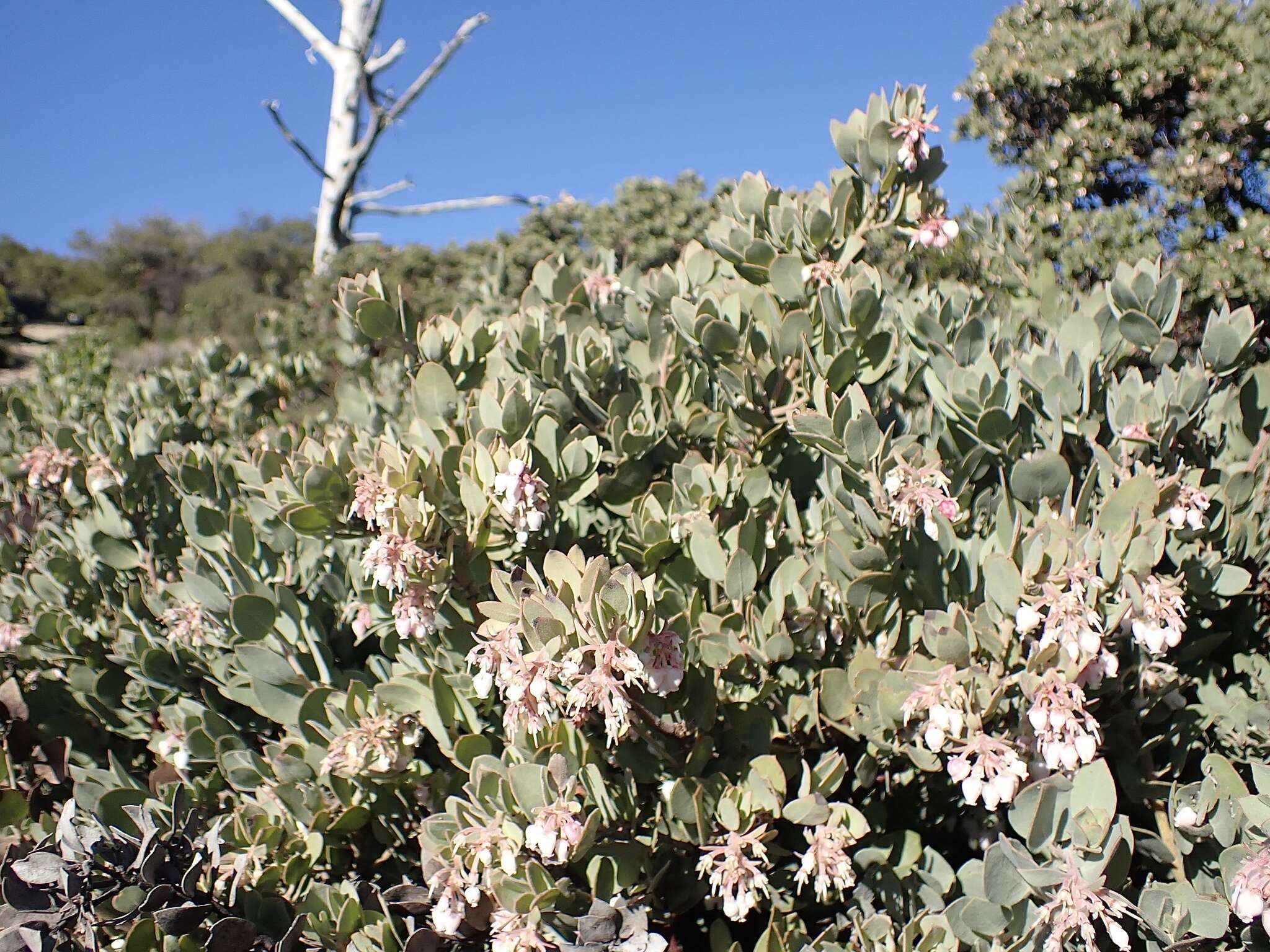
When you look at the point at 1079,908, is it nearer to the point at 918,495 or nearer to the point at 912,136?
the point at 918,495

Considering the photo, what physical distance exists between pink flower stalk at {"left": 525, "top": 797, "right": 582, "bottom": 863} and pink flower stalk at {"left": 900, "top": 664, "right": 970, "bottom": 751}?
62cm

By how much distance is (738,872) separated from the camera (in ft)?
5.28

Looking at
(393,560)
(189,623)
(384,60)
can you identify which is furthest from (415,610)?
(384,60)

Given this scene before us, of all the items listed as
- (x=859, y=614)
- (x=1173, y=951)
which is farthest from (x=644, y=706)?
(x=1173, y=951)

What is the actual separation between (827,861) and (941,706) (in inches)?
15.0

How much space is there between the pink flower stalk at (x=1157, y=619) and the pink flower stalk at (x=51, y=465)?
2.79m

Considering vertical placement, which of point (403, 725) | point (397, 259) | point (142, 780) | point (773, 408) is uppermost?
point (397, 259)

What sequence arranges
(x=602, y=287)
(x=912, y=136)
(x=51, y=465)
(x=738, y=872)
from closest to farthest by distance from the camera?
1. (x=738, y=872)
2. (x=912, y=136)
3. (x=51, y=465)
4. (x=602, y=287)

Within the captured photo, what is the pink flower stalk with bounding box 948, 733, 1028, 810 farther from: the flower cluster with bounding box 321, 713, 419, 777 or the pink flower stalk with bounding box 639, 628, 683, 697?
the flower cluster with bounding box 321, 713, 419, 777

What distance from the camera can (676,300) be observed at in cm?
209

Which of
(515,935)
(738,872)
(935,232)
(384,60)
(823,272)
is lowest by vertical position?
(515,935)

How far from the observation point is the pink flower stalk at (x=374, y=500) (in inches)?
65.4

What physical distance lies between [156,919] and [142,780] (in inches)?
53.0

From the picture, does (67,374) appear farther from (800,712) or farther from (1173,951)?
(1173,951)
